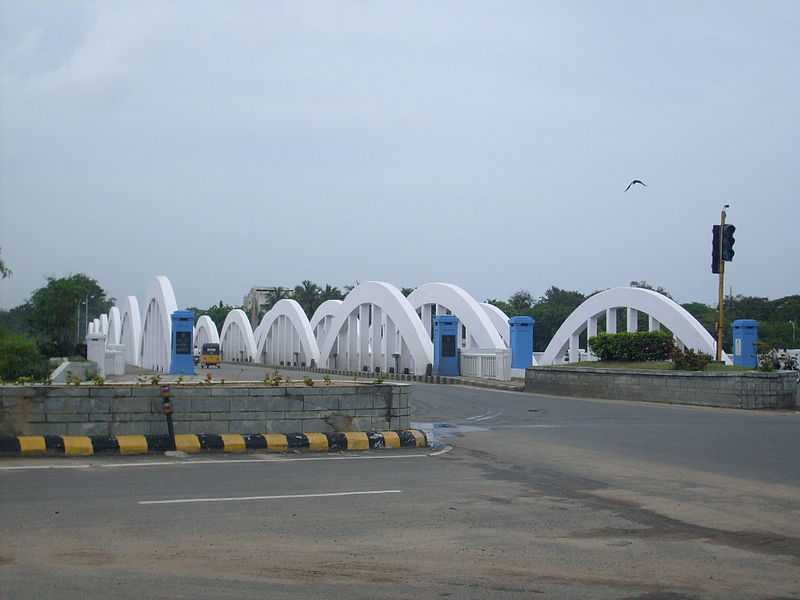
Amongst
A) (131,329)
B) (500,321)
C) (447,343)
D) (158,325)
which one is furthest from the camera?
(131,329)

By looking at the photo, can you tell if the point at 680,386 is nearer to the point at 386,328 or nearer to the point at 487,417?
the point at 487,417

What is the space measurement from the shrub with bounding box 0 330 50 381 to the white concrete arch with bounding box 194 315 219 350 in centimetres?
5519

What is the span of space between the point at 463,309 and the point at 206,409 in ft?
108

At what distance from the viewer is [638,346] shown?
1124 inches

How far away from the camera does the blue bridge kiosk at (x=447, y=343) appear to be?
4312 centimetres

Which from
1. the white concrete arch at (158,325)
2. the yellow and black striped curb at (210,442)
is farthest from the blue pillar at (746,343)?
the white concrete arch at (158,325)

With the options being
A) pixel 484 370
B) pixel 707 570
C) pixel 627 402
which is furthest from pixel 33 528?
pixel 484 370

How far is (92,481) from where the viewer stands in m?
10.8

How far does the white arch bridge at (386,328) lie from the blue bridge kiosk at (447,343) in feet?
2.47

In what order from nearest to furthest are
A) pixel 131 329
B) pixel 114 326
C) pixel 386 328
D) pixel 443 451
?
pixel 443 451 < pixel 386 328 < pixel 131 329 < pixel 114 326

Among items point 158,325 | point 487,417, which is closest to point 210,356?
point 158,325

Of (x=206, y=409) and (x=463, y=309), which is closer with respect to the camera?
(x=206, y=409)

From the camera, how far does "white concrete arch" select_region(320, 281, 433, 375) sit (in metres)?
47.9

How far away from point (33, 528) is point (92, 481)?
2791 millimetres
